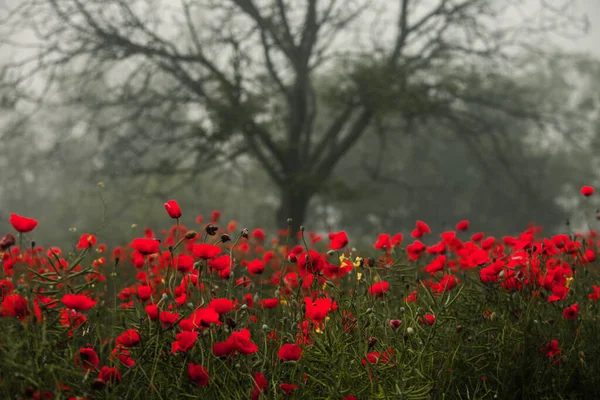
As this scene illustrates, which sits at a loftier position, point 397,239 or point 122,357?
point 397,239

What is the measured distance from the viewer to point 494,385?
8.61 feet

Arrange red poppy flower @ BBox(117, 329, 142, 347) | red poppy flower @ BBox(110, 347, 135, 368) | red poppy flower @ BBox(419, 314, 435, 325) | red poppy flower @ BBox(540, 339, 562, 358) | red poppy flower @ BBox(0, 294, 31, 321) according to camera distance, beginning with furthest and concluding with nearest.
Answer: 1. red poppy flower @ BBox(540, 339, 562, 358)
2. red poppy flower @ BBox(419, 314, 435, 325)
3. red poppy flower @ BBox(110, 347, 135, 368)
4. red poppy flower @ BBox(117, 329, 142, 347)
5. red poppy flower @ BBox(0, 294, 31, 321)

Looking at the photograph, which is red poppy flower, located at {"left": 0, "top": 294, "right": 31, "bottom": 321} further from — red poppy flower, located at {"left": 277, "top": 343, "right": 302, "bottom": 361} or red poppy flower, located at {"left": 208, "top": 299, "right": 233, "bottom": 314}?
red poppy flower, located at {"left": 277, "top": 343, "right": 302, "bottom": 361}

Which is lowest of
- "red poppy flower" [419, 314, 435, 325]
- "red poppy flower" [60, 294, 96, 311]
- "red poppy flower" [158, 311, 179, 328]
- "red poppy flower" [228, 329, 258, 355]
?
"red poppy flower" [419, 314, 435, 325]

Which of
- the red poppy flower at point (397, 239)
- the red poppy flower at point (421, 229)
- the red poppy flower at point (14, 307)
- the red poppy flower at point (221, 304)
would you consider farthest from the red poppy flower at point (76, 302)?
the red poppy flower at point (421, 229)

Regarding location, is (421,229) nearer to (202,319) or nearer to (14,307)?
(202,319)

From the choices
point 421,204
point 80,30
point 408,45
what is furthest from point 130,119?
point 421,204

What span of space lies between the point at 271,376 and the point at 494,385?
43.8 inches

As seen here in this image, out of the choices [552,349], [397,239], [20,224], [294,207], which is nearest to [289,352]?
[20,224]

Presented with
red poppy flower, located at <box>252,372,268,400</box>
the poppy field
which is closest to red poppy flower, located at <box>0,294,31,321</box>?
the poppy field

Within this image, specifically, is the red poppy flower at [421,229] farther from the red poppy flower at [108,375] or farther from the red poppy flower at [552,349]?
the red poppy flower at [108,375]

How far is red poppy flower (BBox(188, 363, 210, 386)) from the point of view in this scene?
1.97m

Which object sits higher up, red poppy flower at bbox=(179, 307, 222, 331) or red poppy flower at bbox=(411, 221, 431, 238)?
red poppy flower at bbox=(411, 221, 431, 238)

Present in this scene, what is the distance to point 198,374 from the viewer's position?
1.98 metres
